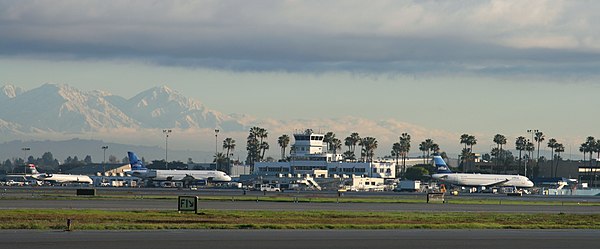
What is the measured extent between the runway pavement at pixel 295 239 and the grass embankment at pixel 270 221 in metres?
3.97

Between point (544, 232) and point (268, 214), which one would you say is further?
point (268, 214)

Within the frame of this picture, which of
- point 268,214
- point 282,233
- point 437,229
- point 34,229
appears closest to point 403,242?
point 282,233

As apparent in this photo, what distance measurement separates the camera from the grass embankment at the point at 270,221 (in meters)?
63.8

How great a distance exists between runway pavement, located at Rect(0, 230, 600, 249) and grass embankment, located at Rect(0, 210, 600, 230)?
397cm

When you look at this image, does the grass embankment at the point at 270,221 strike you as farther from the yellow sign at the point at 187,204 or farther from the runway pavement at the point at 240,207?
the runway pavement at the point at 240,207

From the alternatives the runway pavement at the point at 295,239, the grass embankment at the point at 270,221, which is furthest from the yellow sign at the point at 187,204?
the runway pavement at the point at 295,239

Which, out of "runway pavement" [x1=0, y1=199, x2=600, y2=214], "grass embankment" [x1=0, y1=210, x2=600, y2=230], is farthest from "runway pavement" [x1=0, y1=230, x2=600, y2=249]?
"runway pavement" [x1=0, y1=199, x2=600, y2=214]

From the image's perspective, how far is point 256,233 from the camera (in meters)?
58.5

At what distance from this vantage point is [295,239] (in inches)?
2120

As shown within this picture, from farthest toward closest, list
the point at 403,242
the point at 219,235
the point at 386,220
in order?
the point at 386,220, the point at 219,235, the point at 403,242

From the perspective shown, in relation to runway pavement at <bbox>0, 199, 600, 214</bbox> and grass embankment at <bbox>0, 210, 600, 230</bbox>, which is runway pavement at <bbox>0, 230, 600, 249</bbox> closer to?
grass embankment at <bbox>0, 210, 600, 230</bbox>

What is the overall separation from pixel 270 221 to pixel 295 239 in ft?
56.0

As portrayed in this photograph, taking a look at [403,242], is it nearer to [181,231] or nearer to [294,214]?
[181,231]

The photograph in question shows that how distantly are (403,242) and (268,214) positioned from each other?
1148 inches
